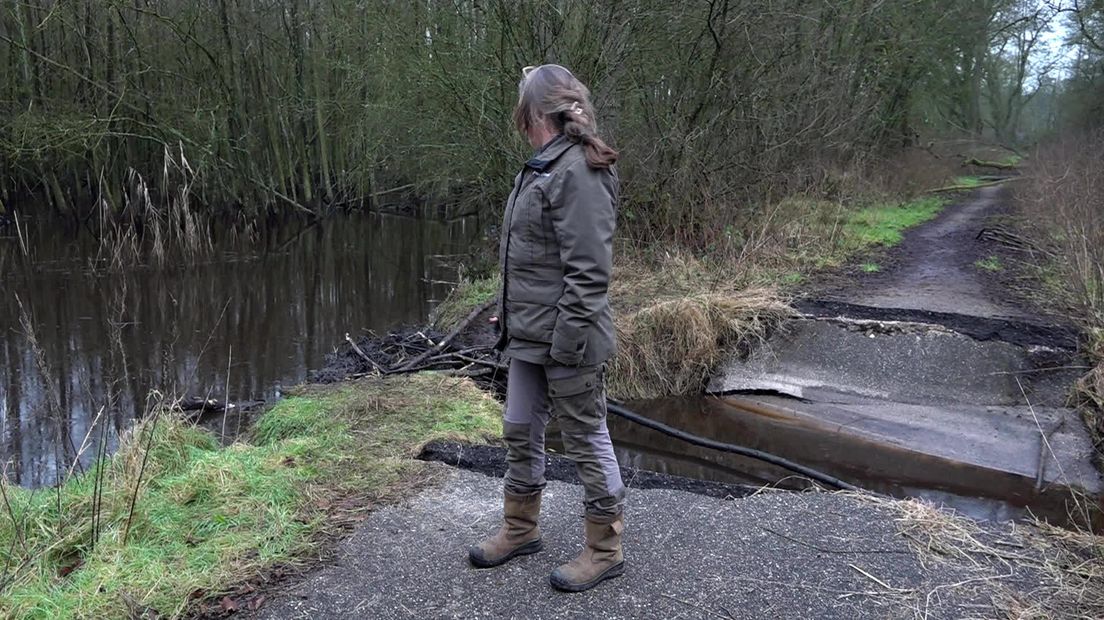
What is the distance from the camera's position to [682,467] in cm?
699

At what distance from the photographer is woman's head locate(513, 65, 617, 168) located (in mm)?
3211

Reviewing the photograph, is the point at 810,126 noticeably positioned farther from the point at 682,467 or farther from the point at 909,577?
the point at 909,577

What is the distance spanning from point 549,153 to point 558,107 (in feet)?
0.58

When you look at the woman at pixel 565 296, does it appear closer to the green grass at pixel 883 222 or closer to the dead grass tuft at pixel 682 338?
the dead grass tuft at pixel 682 338

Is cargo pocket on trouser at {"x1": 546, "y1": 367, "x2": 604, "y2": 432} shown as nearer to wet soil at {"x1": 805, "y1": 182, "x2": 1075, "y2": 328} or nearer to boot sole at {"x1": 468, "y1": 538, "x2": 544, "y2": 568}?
boot sole at {"x1": 468, "y1": 538, "x2": 544, "y2": 568}

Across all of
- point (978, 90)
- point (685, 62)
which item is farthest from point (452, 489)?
point (978, 90)

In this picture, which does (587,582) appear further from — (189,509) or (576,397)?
(189,509)

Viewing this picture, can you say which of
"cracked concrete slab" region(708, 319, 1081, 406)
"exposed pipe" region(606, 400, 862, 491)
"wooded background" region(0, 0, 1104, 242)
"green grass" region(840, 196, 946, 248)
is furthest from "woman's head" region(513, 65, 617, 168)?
"green grass" region(840, 196, 946, 248)

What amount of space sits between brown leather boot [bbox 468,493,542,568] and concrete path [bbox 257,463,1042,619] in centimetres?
5

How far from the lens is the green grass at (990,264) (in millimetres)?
12141

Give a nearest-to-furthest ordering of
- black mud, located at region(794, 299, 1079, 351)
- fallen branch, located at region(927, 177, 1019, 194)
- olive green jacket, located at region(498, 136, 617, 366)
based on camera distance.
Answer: olive green jacket, located at region(498, 136, 617, 366)
black mud, located at region(794, 299, 1079, 351)
fallen branch, located at region(927, 177, 1019, 194)

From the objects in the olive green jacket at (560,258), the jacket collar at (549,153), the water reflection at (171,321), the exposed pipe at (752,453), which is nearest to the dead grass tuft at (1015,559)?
the exposed pipe at (752,453)

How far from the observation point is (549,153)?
127 inches

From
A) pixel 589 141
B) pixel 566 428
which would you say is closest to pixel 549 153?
pixel 589 141
